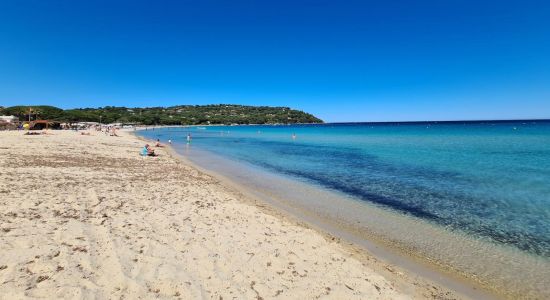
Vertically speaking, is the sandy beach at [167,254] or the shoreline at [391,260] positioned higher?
the sandy beach at [167,254]

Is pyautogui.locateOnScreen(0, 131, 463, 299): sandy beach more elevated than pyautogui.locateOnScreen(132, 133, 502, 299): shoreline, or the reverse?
pyautogui.locateOnScreen(0, 131, 463, 299): sandy beach

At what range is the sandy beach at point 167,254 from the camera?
14.9ft

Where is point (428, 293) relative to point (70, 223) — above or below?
below

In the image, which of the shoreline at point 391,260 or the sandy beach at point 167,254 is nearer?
the sandy beach at point 167,254

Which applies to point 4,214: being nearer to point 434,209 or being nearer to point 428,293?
point 428,293

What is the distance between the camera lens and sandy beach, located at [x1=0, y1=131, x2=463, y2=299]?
455 centimetres

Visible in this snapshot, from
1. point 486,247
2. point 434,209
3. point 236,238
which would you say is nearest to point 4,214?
point 236,238

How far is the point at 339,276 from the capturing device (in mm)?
5559

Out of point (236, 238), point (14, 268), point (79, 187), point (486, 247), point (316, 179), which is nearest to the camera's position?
point (14, 268)

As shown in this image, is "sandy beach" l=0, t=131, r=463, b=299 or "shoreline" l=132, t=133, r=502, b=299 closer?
"sandy beach" l=0, t=131, r=463, b=299

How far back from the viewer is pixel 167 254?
5.73 m

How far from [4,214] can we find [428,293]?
892 centimetres

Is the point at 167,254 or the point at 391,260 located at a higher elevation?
the point at 167,254

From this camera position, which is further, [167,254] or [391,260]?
[391,260]
